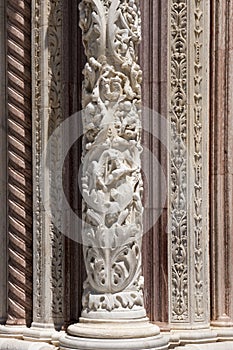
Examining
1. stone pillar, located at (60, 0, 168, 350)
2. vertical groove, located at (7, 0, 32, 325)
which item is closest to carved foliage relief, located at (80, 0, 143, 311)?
stone pillar, located at (60, 0, 168, 350)

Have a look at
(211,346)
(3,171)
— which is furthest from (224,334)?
(3,171)

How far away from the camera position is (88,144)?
300 inches

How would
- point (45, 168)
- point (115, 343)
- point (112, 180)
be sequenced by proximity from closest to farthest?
point (115, 343), point (112, 180), point (45, 168)

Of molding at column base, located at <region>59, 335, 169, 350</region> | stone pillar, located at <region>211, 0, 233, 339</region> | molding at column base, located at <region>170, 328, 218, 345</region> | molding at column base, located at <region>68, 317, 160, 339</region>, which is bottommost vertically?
molding at column base, located at <region>170, 328, 218, 345</region>

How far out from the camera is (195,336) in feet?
26.0

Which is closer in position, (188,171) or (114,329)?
(114,329)

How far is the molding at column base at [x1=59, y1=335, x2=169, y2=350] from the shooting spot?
7309mm

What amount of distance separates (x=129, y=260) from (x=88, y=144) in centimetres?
98

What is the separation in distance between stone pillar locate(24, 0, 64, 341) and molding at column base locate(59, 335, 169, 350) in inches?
20.6

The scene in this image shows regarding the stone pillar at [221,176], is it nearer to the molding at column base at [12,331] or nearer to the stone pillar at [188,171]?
the stone pillar at [188,171]

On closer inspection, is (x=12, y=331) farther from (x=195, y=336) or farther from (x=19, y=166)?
(x=195, y=336)

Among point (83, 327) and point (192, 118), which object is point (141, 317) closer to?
point (83, 327)

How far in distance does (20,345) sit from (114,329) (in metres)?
0.96

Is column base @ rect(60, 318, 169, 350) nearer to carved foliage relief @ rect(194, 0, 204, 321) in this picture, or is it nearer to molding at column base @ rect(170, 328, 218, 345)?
molding at column base @ rect(170, 328, 218, 345)
